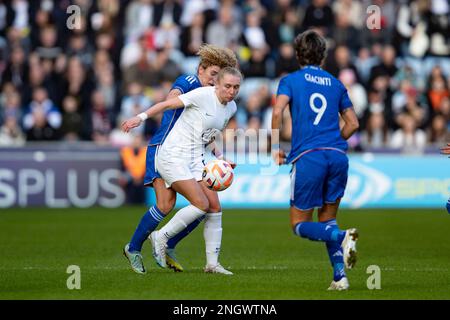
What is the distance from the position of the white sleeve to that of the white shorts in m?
0.59

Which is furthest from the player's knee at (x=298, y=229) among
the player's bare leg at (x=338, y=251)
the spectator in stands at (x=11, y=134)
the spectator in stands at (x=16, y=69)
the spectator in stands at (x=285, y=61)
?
the spectator in stands at (x=16, y=69)

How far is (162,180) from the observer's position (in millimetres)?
10984

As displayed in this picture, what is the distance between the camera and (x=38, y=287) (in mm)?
9664

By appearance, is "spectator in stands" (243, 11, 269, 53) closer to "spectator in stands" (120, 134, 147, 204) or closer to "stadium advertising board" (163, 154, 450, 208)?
"stadium advertising board" (163, 154, 450, 208)

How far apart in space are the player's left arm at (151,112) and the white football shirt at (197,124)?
0.85ft

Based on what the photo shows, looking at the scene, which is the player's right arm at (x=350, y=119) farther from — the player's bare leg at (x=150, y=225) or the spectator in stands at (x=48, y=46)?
the spectator in stands at (x=48, y=46)

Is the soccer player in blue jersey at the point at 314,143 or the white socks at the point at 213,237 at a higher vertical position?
the soccer player in blue jersey at the point at 314,143

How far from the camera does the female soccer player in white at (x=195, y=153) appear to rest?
10508 millimetres

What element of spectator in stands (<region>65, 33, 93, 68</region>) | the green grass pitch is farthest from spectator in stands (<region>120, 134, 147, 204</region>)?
spectator in stands (<region>65, 33, 93, 68</region>)

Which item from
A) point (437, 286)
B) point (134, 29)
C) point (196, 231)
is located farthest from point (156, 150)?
point (134, 29)

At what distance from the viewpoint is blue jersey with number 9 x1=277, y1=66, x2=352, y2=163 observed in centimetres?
933

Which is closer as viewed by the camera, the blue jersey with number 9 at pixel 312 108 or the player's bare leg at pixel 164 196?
the blue jersey with number 9 at pixel 312 108

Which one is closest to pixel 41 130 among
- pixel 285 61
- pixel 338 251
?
pixel 285 61
